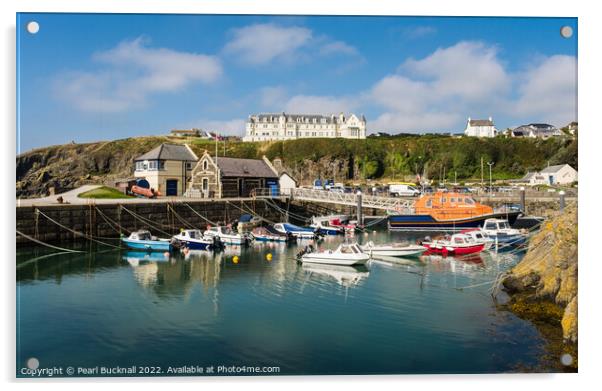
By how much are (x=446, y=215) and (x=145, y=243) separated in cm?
2618

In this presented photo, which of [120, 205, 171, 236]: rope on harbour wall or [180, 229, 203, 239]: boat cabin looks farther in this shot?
[120, 205, 171, 236]: rope on harbour wall

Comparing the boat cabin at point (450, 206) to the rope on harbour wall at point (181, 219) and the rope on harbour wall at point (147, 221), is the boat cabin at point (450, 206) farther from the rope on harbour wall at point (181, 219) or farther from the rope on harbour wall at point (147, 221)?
the rope on harbour wall at point (147, 221)

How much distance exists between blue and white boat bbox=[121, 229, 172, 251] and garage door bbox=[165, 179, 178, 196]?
17.3 metres

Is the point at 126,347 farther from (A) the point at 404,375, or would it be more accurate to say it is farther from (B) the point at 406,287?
(B) the point at 406,287

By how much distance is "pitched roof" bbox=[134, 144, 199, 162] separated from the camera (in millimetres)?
46625

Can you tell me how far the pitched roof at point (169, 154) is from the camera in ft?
153

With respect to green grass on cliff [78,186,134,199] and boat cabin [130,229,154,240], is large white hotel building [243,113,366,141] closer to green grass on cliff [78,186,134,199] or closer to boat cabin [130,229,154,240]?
green grass on cliff [78,186,134,199]

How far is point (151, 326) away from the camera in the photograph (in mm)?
14547

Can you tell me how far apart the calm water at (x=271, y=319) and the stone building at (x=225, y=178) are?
2235 centimetres

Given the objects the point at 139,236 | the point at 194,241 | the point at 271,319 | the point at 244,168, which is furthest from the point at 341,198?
the point at 271,319

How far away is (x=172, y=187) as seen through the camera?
4816 centimetres

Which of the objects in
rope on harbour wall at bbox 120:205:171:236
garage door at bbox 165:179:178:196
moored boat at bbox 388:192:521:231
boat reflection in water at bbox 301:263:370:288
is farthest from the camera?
garage door at bbox 165:179:178:196

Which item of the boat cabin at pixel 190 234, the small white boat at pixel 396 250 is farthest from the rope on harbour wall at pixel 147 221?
the small white boat at pixel 396 250

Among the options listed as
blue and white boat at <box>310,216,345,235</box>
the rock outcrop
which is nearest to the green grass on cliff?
blue and white boat at <box>310,216,345,235</box>
